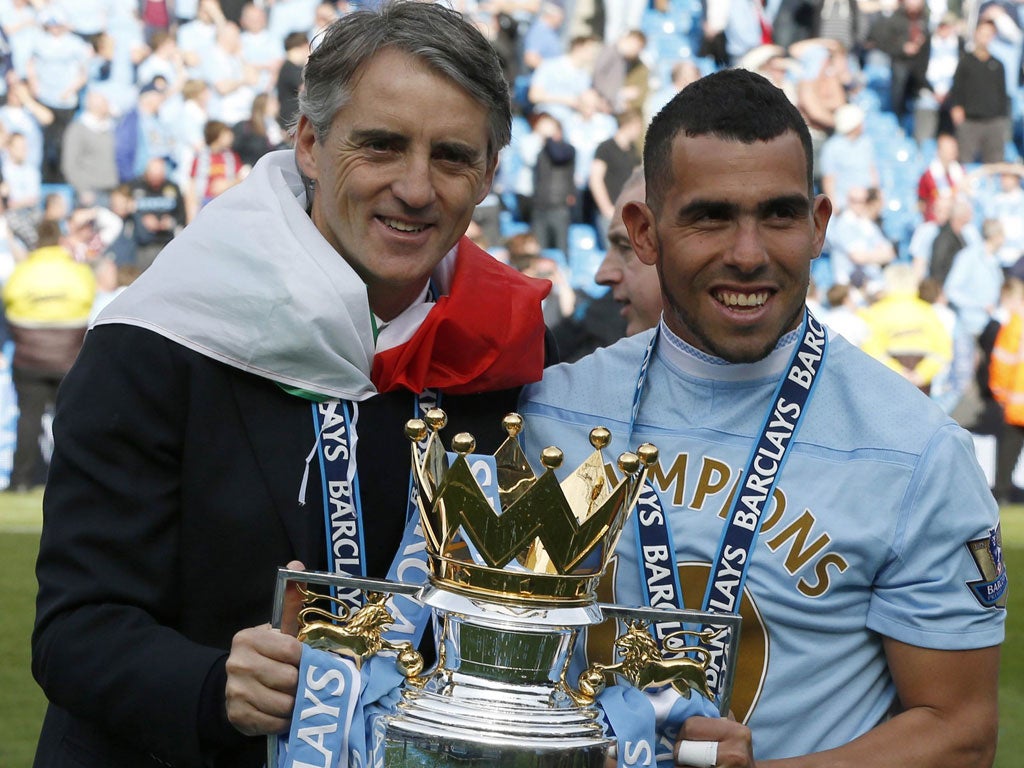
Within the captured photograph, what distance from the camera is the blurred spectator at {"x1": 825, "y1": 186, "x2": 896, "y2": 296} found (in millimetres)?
13359

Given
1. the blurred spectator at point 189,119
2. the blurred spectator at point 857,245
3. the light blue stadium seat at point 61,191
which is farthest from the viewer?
the blurred spectator at point 857,245

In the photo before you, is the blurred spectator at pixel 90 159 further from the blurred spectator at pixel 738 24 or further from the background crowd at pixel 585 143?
the blurred spectator at pixel 738 24

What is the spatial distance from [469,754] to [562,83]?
12.4 m

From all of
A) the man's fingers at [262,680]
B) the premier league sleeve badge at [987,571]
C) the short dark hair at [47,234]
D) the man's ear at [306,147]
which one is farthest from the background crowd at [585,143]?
the man's fingers at [262,680]

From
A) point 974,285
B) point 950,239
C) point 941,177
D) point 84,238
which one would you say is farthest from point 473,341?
point 941,177

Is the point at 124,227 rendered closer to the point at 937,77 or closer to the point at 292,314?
the point at 937,77

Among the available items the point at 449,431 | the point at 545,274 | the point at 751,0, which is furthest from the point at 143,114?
the point at 449,431

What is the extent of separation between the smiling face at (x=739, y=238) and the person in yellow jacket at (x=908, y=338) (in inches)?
360

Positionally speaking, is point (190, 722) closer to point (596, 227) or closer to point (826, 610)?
point (826, 610)

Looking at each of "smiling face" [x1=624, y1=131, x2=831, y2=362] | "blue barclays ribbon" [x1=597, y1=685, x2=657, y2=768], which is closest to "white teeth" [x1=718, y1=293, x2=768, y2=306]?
"smiling face" [x1=624, y1=131, x2=831, y2=362]

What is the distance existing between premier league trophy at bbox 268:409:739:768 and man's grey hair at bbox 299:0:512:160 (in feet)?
2.03

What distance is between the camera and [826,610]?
2.47 metres

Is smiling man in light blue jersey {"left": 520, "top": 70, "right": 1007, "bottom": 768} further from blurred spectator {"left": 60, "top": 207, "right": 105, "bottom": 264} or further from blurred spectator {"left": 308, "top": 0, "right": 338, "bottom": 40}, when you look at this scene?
blurred spectator {"left": 308, "top": 0, "right": 338, "bottom": 40}

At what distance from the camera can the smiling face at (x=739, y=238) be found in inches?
99.0
